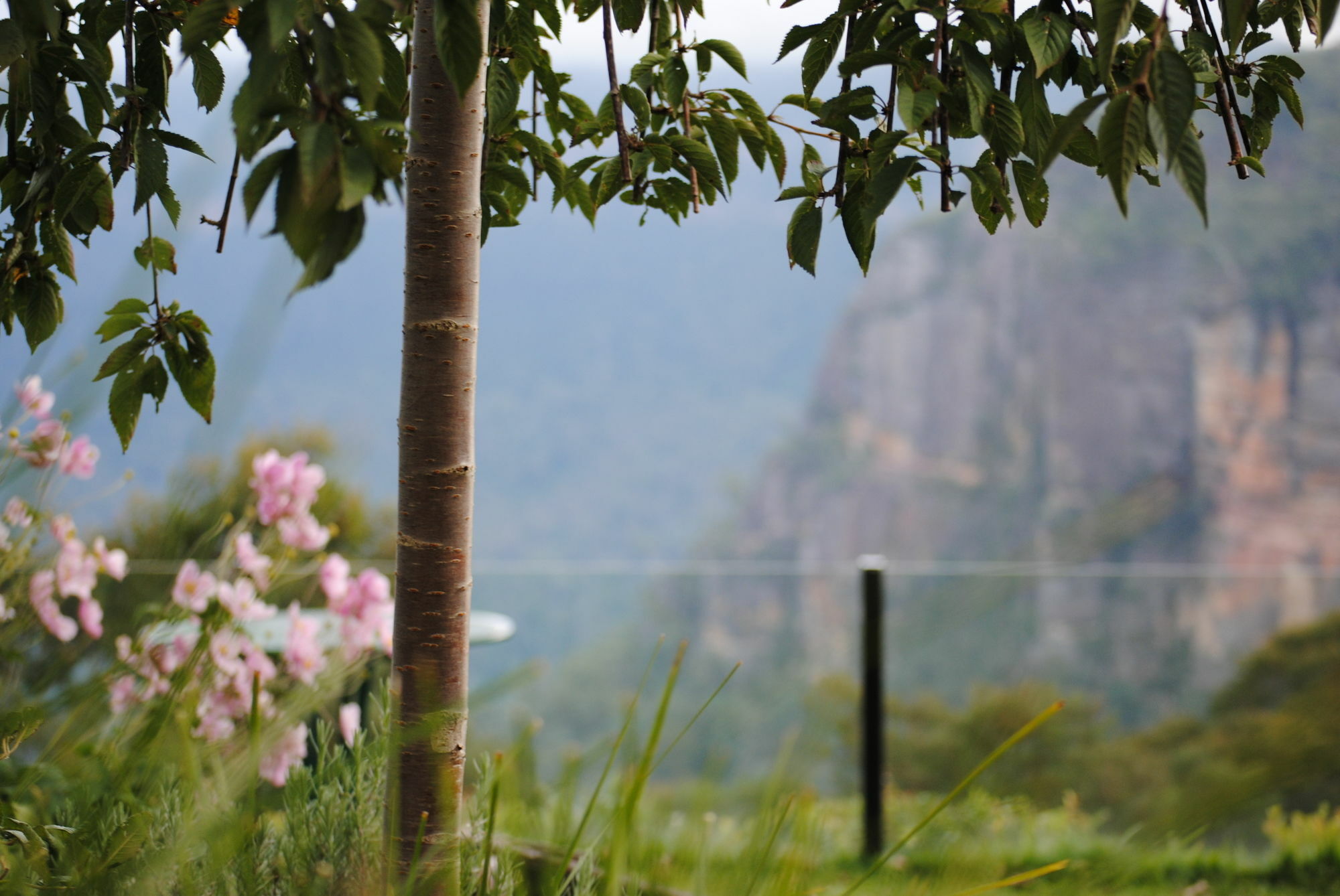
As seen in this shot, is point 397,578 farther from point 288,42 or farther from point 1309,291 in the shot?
point 1309,291

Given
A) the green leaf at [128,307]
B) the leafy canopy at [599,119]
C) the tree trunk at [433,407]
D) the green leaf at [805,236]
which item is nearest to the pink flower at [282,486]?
the leafy canopy at [599,119]

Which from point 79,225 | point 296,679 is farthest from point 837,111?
point 296,679

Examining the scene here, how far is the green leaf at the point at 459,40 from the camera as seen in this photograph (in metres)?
0.41

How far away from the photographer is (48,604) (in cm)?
130

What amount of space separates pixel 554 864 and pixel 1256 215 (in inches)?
1251

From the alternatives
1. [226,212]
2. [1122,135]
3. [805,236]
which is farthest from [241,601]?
[1122,135]

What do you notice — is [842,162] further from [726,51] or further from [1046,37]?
[726,51]

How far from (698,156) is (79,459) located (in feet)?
3.64

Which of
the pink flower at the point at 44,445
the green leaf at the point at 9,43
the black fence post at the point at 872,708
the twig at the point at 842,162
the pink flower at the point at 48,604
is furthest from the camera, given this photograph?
the black fence post at the point at 872,708

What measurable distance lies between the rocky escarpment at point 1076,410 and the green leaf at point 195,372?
16616 millimetres

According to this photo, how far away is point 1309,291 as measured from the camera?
25.0 m

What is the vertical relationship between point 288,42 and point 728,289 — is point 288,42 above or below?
below

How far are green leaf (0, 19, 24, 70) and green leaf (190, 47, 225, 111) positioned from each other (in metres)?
0.15

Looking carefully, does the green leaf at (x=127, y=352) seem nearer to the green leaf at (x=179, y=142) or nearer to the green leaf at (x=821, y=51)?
the green leaf at (x=179, y=142)
